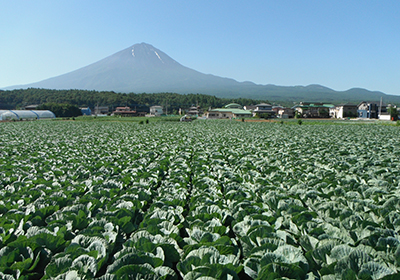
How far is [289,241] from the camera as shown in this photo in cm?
310

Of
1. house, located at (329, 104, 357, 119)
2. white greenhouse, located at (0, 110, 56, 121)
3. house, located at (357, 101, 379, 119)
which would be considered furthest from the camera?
house, located at (329, 104, 357, 119)

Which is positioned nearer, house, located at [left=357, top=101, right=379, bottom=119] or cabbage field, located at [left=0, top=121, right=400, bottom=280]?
cabbage field, located at [left=0, top=121, right=400, bottom=280]

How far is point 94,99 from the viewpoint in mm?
101562

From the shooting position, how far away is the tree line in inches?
3553

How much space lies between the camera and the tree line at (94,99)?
90250mm

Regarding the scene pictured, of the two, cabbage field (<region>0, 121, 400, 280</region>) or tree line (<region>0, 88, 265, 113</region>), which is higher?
tree line (<region>0, 88, 265, 113</region>)

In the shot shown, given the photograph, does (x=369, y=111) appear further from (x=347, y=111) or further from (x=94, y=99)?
(x=94, y=99)

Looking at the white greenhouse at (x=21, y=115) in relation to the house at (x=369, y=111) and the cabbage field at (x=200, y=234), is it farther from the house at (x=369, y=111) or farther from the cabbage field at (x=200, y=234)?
the house at (x=369, y=111)

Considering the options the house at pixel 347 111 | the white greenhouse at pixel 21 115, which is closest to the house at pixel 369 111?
the house at pixel 347 111

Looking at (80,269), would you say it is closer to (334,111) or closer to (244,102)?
(334,111)

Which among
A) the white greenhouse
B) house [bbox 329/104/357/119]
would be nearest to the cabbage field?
the white greenhouse

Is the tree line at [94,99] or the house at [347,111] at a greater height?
the tree line at [94,99]

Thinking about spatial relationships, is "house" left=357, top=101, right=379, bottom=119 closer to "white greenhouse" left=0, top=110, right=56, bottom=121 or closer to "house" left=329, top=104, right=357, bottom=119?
"house" left=329, top=104, right=357, bottom=119

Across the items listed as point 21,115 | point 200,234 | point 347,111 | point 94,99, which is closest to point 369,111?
point 347,111
